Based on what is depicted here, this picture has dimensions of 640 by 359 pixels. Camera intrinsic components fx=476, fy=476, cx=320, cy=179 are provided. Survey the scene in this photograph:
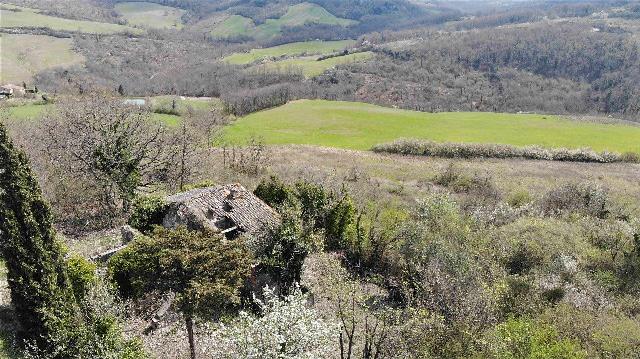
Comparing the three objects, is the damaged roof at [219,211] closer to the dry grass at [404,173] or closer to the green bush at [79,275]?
the green bush at [79,275]

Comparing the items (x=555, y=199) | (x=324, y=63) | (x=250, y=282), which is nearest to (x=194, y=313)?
(x=250, y=282)

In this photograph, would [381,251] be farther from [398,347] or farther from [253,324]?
[253,324]

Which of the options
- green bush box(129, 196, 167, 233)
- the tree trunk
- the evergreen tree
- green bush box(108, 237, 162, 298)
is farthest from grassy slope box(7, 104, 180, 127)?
the tree trunk

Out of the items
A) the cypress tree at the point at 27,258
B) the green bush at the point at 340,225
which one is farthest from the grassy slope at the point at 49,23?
the cypress tree at the point at 27,258

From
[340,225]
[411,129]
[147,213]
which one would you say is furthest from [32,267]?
[411,129]

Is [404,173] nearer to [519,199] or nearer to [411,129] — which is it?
[519,199]

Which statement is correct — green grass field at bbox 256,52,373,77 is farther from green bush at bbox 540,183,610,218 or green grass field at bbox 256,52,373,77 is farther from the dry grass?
green bush at bbox 540,183,610,218
